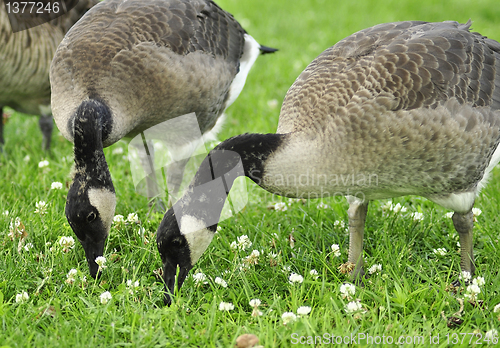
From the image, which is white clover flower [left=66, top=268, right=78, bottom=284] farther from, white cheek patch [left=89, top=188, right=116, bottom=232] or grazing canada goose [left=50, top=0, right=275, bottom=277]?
white cheek patch [left=89, top=188, right=116, bottom=232]

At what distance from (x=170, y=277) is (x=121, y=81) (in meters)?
1.68

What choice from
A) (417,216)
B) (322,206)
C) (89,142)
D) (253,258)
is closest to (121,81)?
(89,142)

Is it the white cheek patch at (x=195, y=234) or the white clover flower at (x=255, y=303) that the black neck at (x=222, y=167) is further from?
the white clover flower at (x=255, y=303)

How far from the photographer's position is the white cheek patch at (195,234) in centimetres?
330

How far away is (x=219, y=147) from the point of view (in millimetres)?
3406

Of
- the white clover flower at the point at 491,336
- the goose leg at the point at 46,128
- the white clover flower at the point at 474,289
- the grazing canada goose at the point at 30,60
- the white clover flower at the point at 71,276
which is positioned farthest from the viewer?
the goose leg at the point at 46,128

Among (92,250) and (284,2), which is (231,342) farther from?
(284,2)

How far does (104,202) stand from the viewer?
3.81 meters

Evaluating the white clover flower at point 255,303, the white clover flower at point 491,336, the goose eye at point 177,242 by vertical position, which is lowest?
the white clover flower at point 255,303

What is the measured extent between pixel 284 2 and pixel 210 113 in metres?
9.68

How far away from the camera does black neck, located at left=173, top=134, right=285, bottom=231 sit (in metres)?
3.37

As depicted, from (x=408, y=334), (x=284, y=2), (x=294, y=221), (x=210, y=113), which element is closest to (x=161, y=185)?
(x=210, y=113)

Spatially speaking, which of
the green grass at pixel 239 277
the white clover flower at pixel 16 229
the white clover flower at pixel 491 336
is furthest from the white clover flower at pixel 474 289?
the white clover flower at pixel 16 229

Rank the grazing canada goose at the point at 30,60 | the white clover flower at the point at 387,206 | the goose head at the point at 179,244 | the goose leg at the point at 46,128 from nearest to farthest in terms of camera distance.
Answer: the goose head at the point at 179,244
the white clover flower at the point at 387,206
the grazing canada goose at the point at 30,60
the goose leg at the point at 46,128
